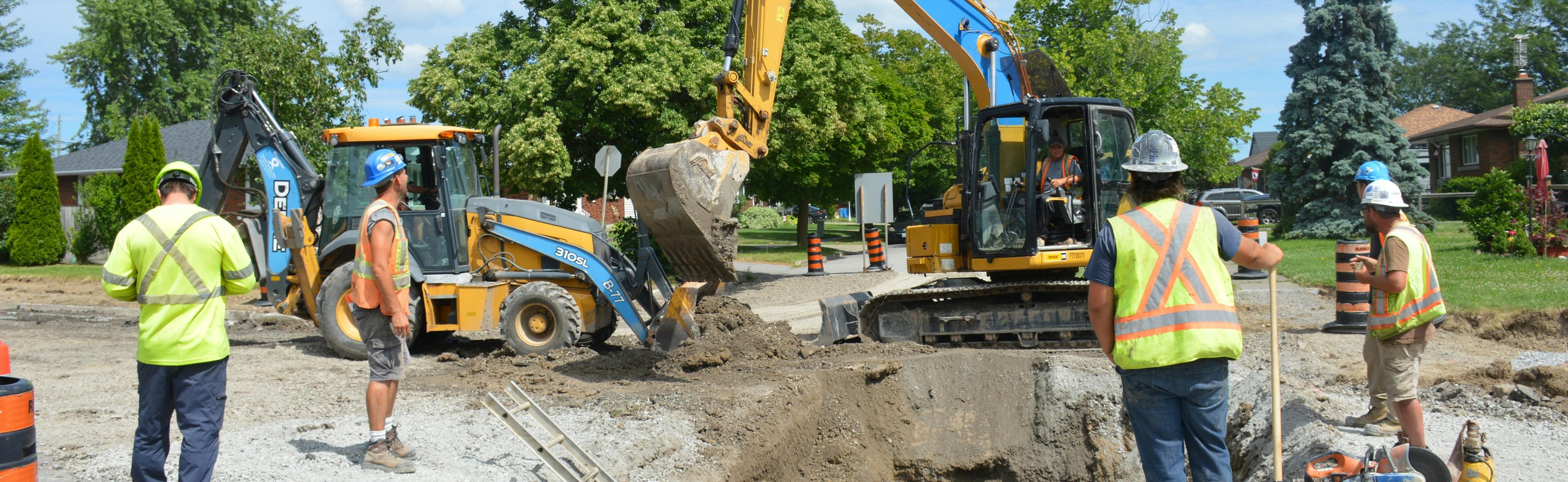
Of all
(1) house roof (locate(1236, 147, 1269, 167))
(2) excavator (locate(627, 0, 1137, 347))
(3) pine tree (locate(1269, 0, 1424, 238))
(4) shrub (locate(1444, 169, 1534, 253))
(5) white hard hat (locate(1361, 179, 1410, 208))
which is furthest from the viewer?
(1) house roof (locate(1236, 147, 1269, 167))

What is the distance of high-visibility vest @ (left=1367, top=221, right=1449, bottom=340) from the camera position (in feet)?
17.3

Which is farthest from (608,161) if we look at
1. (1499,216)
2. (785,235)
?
(785,235)

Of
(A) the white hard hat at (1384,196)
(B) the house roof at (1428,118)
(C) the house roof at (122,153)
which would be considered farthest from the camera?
(B) the house roof at (1428,118)

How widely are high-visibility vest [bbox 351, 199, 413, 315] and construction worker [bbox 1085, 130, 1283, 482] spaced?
12.2 ft

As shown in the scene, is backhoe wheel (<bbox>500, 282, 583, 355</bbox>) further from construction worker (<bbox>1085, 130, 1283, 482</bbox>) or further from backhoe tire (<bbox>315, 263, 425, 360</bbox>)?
construction worker (<bbox>1085, 130, 1283, 482</bbox>)

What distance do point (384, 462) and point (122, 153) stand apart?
3515cm

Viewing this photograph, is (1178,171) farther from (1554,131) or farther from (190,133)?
(190,133)

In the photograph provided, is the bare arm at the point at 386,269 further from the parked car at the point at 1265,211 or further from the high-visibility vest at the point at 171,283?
the parked car at the point at 1265,211

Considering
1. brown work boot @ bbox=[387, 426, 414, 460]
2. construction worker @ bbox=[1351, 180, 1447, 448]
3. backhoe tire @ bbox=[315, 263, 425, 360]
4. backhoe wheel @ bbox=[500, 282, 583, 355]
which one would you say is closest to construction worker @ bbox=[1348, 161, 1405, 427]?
construction worker @ bbox=[1351, 180, 1447, 448]

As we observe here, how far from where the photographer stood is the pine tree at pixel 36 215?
24.4m

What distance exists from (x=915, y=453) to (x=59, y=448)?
5.51m

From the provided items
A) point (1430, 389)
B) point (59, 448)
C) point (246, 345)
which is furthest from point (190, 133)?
point (1430, 389)

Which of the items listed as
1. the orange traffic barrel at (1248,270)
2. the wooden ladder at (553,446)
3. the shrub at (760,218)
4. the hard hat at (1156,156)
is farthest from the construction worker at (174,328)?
the shrub at (760,218)

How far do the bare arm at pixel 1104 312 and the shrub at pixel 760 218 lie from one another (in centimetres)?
4129
